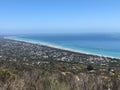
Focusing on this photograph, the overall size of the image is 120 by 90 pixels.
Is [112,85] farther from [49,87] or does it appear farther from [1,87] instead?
[1,87]

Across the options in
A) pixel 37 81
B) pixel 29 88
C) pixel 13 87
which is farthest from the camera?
pixel 37 81

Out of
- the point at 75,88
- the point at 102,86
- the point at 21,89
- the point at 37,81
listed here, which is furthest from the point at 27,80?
the point at 102,86

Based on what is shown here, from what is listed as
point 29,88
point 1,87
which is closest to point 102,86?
point 29,88

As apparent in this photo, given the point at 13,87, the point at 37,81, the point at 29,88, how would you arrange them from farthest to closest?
the point at 37,81 < the point at 29,88 < the point at 13,87

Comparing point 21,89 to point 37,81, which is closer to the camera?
point 21,89

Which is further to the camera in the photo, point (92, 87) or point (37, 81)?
point (37, 81)

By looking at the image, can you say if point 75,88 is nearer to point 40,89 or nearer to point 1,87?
point 40,89

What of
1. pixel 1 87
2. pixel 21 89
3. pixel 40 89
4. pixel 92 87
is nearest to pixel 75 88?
pixel 92 87

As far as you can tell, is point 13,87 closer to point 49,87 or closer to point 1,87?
point 1,87
